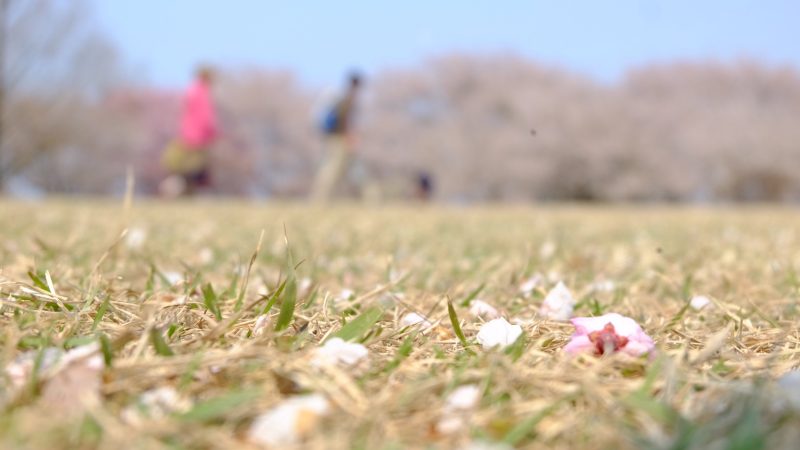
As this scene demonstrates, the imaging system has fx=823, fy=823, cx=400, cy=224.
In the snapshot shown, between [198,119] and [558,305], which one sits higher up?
[558,305]

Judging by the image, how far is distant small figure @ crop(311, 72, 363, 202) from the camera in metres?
10.0

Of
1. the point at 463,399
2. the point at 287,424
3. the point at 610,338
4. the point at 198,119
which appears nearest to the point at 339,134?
the point at 198,119

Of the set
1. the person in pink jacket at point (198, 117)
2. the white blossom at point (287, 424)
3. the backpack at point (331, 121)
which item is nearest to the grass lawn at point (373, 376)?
the white blossom at point (287, 424)

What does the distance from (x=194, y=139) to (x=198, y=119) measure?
266 millimetres

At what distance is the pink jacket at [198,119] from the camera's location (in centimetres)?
1059

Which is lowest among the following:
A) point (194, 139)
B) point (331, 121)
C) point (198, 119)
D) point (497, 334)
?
point (194, 139)

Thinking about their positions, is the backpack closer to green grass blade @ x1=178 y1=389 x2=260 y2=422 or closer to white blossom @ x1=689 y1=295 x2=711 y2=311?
white blossom @ x1=689 y1=295 x2=711 y2=311

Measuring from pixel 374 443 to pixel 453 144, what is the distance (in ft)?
134

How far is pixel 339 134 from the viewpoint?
10070 mm

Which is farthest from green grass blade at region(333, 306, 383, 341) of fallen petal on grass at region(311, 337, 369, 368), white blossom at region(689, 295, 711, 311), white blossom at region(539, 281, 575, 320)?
white blossom at region(689, 295, 711, 311)

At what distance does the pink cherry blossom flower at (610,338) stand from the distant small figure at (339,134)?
890 cm

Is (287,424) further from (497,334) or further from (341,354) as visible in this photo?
(497,334)

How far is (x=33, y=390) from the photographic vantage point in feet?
3.02

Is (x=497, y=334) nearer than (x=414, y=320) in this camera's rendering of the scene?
Yes
